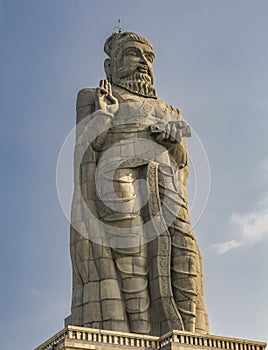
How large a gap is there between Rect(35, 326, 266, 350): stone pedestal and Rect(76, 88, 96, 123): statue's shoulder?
5415 mm

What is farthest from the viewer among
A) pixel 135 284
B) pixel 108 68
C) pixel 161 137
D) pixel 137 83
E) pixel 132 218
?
pixel 108 68

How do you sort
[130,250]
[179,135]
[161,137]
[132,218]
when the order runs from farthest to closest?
[179,135] < [161,137] < [132,218] < [130,250]

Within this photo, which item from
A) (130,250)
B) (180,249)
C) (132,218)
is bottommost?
(130,250)

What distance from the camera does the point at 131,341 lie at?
1260 centimetres

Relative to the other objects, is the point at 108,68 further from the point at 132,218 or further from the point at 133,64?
the point at 132,218

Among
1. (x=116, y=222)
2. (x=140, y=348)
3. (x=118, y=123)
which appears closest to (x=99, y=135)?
(x=118, y=123)

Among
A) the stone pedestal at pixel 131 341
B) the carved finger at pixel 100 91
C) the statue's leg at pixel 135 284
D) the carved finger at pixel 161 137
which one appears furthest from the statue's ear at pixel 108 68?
the stone pedestal at pixel 131 341

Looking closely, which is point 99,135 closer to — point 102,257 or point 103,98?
point 103,98

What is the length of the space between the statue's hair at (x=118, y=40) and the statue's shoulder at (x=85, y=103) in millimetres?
1244

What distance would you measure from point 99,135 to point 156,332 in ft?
14.0

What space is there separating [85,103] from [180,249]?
389 cm

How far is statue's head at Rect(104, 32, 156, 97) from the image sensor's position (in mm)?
16688

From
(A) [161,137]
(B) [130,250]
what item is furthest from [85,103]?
(B) [130,250]

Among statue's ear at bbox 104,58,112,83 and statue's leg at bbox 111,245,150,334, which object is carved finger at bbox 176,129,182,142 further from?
statue's leg at bbox 111,245,150,334
